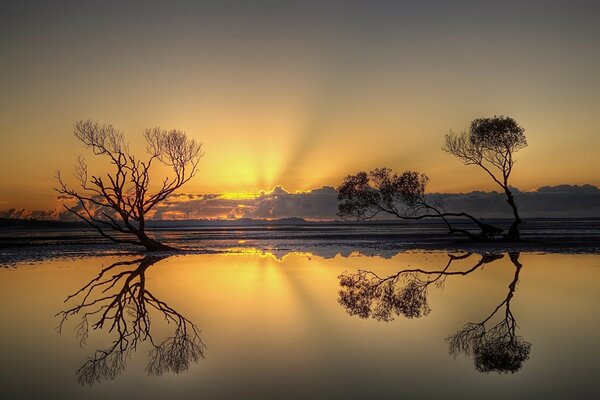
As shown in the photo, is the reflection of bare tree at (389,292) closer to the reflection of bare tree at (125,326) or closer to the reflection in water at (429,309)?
the reflection in water at (429,309)

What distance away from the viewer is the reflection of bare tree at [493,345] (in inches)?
462

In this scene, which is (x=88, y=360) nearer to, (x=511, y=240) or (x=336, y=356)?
→ (x=336, y=356)

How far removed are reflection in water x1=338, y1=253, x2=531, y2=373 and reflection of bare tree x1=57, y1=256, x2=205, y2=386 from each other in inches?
253

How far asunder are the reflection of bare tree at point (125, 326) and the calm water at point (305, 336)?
0.21ft

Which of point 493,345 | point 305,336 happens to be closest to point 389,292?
point 305,336

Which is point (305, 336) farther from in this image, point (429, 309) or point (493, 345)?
point (429, 309)

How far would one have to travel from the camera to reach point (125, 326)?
1686 centimetres

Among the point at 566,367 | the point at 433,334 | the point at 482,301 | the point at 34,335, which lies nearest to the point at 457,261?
the point at 482,301

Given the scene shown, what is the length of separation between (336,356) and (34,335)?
9.71m

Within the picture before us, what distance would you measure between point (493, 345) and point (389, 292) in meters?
9.58

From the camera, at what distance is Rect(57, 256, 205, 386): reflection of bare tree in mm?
12055

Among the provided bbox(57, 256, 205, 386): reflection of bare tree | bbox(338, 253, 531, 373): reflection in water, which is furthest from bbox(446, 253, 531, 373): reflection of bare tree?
bbox(57, 256, 205, 386): reflection of bare tree

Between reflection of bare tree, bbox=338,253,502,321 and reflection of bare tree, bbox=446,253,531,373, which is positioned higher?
reflection of bare tree, bbox=338,253,502,321

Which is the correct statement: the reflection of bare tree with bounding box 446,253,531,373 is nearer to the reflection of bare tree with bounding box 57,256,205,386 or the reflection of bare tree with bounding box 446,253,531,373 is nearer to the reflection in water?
the reflection in water
